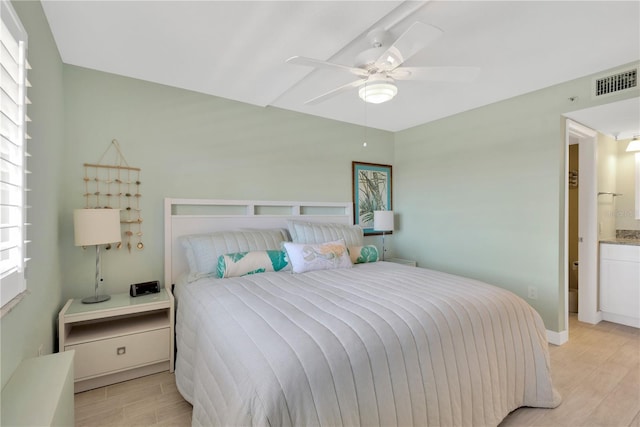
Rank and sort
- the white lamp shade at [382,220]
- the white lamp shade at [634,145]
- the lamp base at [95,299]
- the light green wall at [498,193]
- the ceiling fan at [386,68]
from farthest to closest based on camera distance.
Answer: the white lamp shade at [382,220] < the white lamp shade at [634,145] < the light green wall at [498,193] < the lamp base at [95,299] < the ceiling fan at [386,68]

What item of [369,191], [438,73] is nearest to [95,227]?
[438,73]

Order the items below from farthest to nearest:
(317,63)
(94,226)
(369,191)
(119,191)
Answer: (369,191)
(119,191)
(94,226)
(317,63)

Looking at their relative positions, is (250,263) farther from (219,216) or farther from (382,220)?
(382,220)

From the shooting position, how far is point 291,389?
990 mm

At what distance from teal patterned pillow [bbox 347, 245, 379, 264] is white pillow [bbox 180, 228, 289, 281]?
75 cm

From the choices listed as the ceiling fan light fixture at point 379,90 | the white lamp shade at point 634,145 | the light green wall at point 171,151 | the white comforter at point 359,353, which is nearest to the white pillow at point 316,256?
the white comforter at point 359,353

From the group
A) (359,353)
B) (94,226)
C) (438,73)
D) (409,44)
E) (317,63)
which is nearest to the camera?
(359,353)

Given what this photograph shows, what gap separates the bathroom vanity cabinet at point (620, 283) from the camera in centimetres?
310

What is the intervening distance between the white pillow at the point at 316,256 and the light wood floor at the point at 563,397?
3.97 feet

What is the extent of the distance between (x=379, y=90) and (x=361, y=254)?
1.60m

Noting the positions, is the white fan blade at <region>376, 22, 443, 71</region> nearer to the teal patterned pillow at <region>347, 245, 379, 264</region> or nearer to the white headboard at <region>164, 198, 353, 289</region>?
the teal patterned pillow at <region>347, 245, 379, 264</region>

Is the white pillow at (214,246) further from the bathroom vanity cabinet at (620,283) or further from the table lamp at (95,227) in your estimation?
the bathroom vanity cabinet at (620,283)

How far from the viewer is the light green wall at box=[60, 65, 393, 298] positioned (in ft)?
7.64

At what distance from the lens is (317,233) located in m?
2.89
